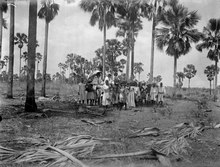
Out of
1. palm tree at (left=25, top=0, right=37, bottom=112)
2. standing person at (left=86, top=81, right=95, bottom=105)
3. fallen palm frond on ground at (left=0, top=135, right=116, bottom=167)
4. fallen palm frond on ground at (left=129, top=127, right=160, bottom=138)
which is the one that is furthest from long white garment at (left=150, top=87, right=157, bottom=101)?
fallen palm frond on ground at (left=0, top=135, right=116, bottom=167)

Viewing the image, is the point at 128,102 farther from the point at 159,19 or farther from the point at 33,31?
the point at 159,19

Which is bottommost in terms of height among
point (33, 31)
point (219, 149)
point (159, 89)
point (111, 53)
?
point (219, 149)

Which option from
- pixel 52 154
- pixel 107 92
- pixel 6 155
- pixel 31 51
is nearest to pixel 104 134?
pixel 52 154

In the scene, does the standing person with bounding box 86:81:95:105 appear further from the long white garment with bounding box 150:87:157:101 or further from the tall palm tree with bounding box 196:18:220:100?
the tall palm tree with bounding box 196:18:220:100

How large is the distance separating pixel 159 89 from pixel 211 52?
9436mm

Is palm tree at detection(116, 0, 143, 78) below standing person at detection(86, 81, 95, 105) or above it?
above

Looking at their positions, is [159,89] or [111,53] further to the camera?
[111,53]

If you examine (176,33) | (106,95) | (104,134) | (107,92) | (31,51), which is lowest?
(104,134)

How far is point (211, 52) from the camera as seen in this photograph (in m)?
22.2

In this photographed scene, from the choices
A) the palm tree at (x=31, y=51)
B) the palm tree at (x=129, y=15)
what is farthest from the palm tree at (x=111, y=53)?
the palm tree at (x=31, y=51)

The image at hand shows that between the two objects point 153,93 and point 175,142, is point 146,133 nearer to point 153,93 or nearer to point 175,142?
point 175,142

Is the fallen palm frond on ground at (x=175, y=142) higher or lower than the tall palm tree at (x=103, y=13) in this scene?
lower

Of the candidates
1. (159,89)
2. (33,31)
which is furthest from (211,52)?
(33,31)

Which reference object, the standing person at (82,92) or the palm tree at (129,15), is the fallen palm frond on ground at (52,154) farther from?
the palm tree at (129,15)
